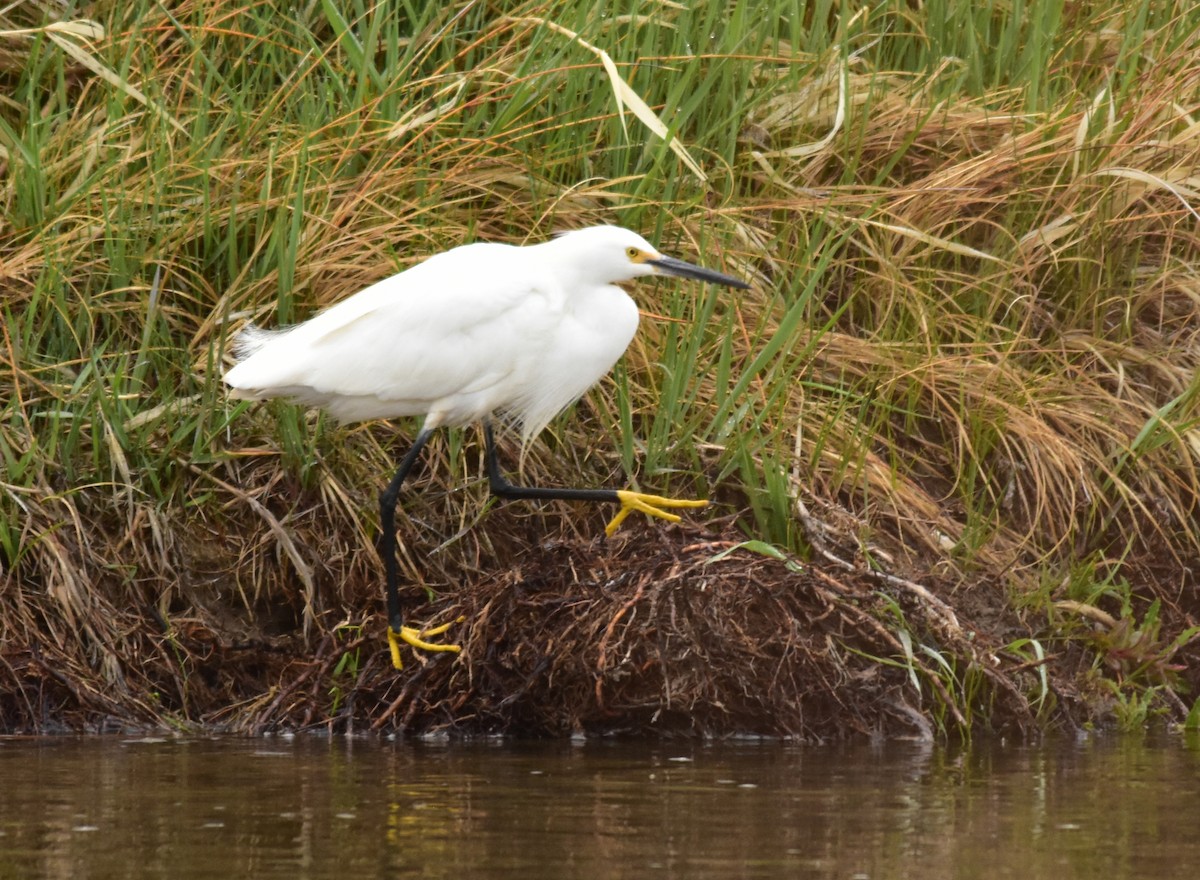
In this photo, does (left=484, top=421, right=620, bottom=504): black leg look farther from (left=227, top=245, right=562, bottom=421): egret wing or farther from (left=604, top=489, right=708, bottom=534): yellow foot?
(left=227, top=245, right=562, bottom=421): egret wing

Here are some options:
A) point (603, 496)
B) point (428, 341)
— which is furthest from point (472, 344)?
point (603, 496)

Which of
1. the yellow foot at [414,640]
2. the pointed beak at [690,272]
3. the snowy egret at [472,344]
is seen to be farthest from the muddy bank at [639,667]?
the pointed beak at [690,272]

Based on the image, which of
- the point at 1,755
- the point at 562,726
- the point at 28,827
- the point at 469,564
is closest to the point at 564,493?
the point at 469,564

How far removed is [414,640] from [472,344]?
77 centimetres

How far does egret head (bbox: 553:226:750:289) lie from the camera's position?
4695 millimetres

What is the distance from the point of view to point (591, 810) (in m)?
3.36

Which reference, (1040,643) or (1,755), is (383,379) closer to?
(1,755)

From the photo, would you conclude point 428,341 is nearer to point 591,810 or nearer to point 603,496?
point 603,496

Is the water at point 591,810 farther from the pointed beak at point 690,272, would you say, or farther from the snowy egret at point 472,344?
the pointed beak at point 690,272

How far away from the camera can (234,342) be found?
5012 millimetres

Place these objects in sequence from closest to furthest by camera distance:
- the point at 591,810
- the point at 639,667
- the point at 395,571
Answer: the point at 591,810
the point at 639,667
the point at 395,571

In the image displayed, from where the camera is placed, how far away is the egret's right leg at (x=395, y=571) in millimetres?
4504

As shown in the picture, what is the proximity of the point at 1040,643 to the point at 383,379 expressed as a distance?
6.01 feet

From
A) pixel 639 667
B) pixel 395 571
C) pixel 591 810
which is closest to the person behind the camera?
pixel 591 810
